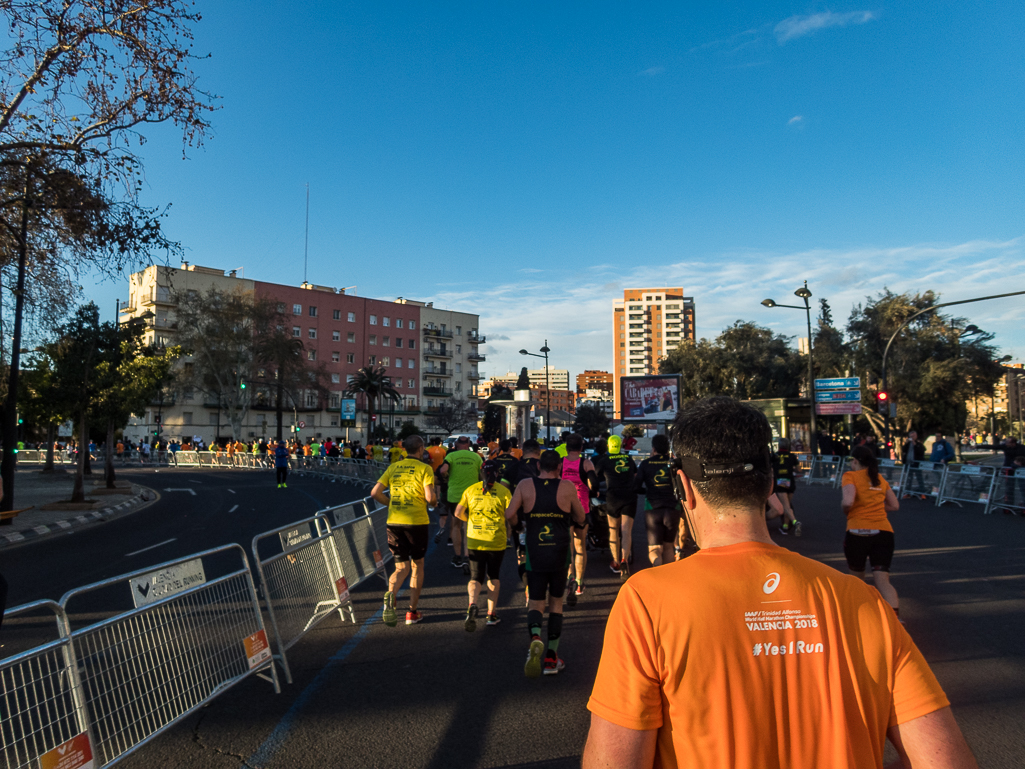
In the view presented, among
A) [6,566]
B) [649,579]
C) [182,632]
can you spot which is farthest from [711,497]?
[6,566]

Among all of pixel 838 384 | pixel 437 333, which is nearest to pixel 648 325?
pixel 437 333

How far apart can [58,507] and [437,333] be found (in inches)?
2761

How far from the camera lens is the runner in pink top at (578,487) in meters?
8.26

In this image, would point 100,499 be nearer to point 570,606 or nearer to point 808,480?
point 570,606

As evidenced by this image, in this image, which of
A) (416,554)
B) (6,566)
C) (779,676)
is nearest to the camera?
(779,676)

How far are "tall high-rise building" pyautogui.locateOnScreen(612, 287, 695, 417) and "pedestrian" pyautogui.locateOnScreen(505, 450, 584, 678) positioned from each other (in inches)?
6313

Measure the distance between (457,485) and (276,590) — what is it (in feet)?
15.4

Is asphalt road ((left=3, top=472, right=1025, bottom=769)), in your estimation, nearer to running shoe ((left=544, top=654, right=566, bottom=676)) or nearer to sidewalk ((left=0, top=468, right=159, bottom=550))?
running shoe ((left=544, top=654, right=566, bottom=676))

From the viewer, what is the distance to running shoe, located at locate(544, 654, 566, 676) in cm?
541

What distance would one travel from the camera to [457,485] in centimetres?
1037

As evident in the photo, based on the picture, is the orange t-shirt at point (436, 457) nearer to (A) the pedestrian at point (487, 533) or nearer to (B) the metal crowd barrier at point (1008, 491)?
(A) the pedestrian at point (487, 533)

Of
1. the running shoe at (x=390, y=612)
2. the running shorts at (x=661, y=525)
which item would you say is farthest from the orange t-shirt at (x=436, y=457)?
the running shoe at (x=390, y=612)

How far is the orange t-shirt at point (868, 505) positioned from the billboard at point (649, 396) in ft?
127

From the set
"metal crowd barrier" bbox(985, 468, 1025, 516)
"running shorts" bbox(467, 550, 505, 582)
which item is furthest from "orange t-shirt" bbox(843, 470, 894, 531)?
"metal crowd barrier" bbox(985, 468, 1025, 516)
